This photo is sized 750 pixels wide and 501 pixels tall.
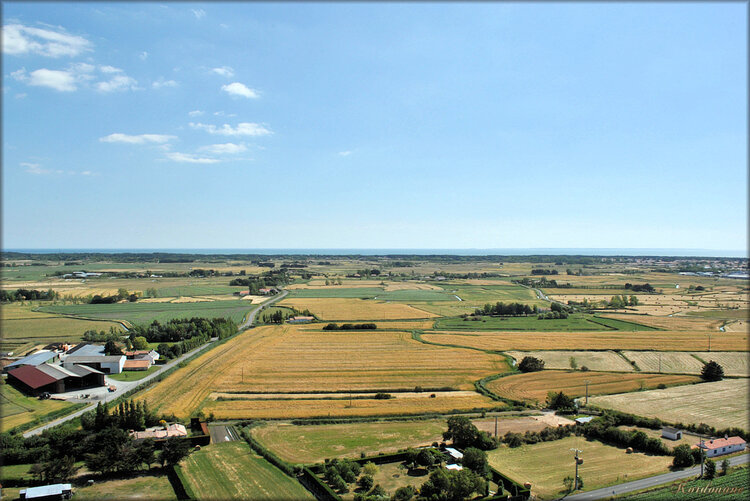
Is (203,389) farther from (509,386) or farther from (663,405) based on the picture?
(663,405)

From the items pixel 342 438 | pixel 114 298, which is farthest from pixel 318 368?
pixel 114 298

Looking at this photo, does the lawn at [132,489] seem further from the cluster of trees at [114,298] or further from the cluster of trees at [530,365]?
the cluster of trees at [114,298]

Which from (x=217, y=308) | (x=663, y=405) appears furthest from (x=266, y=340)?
(x=663, y=405)

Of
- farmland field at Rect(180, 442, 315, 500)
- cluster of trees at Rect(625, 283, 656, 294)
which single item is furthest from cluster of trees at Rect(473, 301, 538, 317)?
farmland field at Rect(180, 442, 315, 500)

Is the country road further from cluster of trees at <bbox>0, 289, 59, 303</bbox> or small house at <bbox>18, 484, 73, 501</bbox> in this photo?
cluster of trees at <bbox>0, 289, 59, 303</bbox>

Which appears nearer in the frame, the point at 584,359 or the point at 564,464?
the point at 564,464

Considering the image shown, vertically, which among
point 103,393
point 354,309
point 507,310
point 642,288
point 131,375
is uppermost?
point 642,288

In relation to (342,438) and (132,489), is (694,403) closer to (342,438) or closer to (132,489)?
(342,438)
